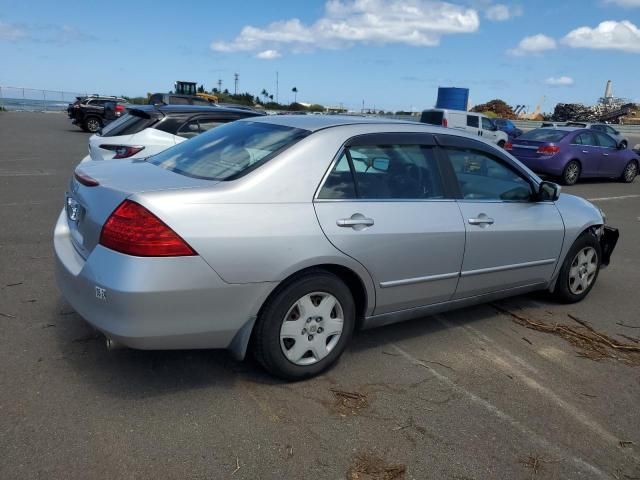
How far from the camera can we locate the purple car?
13.7 m

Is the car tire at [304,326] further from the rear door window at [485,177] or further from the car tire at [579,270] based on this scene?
the car tire at [579,270]

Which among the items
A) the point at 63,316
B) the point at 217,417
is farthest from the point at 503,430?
the point at 63,316

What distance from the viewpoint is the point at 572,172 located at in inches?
555

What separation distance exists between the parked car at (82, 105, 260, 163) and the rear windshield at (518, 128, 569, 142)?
9.16m

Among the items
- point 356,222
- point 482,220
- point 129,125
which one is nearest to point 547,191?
point 482,220

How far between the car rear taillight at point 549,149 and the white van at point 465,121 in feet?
20.6

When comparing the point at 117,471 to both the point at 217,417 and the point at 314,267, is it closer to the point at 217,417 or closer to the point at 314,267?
the point at 217,417

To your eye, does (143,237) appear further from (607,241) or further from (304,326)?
(607,241)

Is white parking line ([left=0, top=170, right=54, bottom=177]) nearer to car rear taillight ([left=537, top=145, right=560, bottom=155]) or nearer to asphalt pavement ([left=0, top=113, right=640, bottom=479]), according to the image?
asphalt pavement ([left=0, top=113, right=640, bottom=479])

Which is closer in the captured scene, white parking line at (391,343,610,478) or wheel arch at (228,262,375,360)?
white parking line at (391,343,610,478)

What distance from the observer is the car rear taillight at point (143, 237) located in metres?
2.78

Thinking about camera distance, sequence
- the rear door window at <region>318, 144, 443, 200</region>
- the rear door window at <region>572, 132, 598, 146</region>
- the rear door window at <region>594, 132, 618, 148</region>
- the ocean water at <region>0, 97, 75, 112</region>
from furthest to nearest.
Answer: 1. the ocean water at <region>0, 97, 75, 112</region>
2. the rear door window at <region>594, 132, 618, 148</region>
3. the rear door window at <region>572, 132, 598, 146</region>
4. the rear door window at <region>318, 144, 443, 200</region>

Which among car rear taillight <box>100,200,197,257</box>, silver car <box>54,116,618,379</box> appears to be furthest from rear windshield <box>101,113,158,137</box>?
car rear taillight <box>100,200,197,257</box>

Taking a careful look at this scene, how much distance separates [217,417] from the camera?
296 cm
